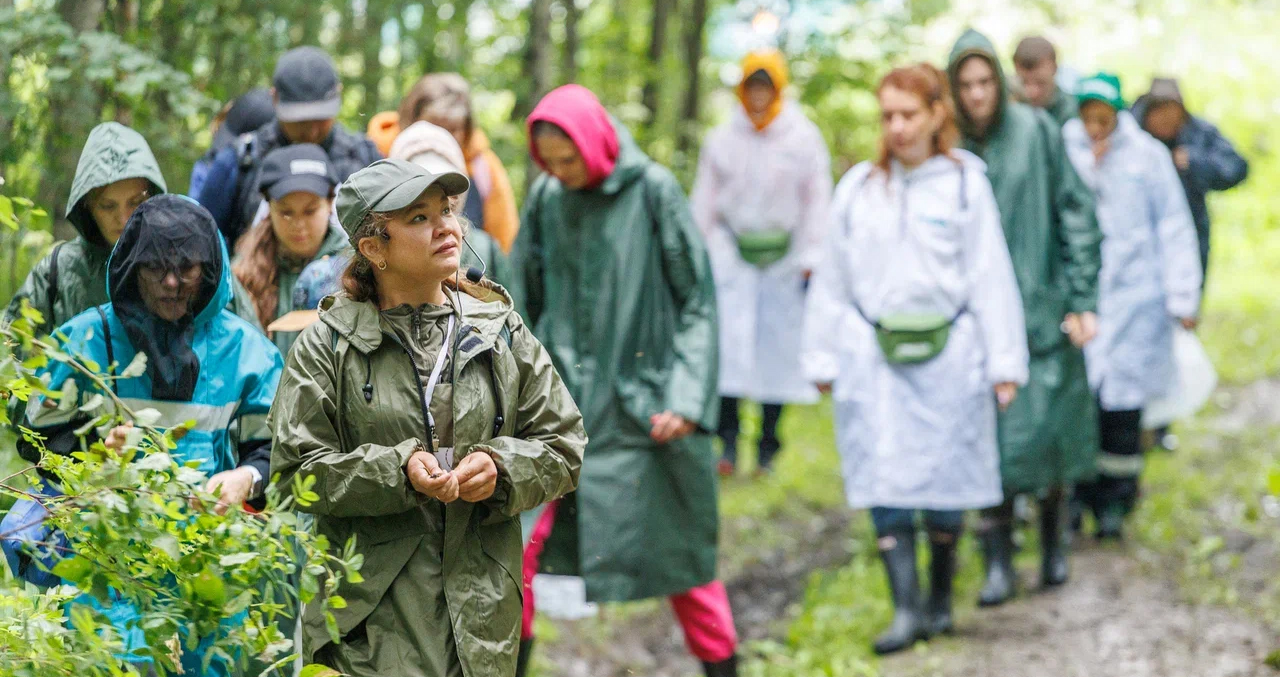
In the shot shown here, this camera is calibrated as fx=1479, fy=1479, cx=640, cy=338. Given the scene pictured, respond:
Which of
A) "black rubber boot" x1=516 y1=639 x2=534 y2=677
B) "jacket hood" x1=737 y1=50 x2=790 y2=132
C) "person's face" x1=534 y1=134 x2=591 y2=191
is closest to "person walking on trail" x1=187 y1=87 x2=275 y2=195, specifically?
"person's face" x1=534 y1=134 x2=591 y2=191

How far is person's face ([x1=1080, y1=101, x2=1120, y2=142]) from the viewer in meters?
7.97

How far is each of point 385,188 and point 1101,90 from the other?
5.46 m

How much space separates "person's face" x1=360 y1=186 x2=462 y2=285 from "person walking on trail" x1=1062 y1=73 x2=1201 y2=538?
17.3 ft

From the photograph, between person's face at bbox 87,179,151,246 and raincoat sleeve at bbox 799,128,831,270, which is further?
raincoat sleeve at bbox 799,128,831,270

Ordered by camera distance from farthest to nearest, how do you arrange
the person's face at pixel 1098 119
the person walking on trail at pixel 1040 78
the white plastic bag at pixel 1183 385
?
1. the white plastic bag at pixel 1183 385
2. the person's face at pixel 1098 119
3. the person walking on trail at pixel 1040 78

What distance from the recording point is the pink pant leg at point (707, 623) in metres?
5.57

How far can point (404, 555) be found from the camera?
3.49 m

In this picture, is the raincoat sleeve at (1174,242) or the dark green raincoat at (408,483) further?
the raincoat sleeve at (1174,242)

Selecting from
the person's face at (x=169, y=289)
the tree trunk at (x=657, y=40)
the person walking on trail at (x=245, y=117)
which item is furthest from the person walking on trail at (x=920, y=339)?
the tree trunk at (x=657, y=40)

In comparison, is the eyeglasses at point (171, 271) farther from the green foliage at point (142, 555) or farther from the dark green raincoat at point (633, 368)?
the dark green raincoat at point (633, 368)

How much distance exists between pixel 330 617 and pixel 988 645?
4.16 metres

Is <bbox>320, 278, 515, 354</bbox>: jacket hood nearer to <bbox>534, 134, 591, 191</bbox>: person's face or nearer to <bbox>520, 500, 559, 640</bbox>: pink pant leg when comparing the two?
<bbox>534, 134, 591, 191</bbox>: person's face

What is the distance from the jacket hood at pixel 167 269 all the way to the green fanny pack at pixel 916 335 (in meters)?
3.20

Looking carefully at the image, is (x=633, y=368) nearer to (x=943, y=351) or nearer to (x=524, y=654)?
(x=524, y=654)
